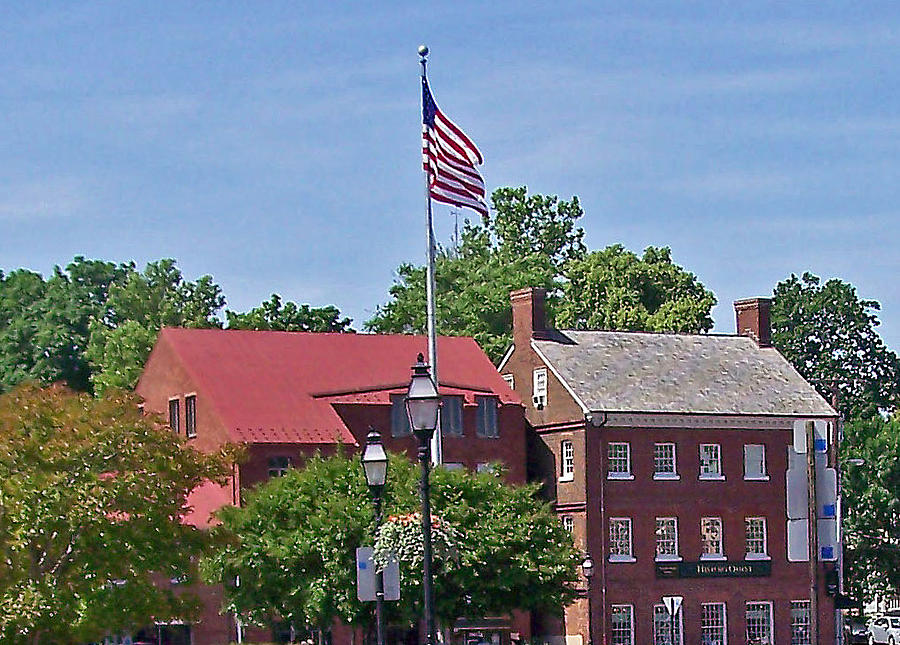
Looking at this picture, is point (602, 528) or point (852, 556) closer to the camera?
point (602, 528)

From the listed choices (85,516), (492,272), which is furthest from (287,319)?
(85,516)

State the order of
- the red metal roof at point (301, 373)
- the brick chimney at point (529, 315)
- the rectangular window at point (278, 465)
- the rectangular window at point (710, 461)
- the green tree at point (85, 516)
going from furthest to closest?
the brick chimney at point (529, 315) < the rectangular window at point (710, 461) < the red metal roof at point (301, 373) < the rectangular window at point (278, 465) < the green tree at point (85, 516)

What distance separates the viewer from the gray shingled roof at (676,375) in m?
73.4

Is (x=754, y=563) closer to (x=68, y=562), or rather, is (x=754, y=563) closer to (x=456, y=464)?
(x=456, y=464)

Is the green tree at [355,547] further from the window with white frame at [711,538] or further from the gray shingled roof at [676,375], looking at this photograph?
the window with white frame at [711,538]

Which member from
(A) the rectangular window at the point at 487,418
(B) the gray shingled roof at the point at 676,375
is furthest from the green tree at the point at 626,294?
(A) the rectangular window at the point at 487,418

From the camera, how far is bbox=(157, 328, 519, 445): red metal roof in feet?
220

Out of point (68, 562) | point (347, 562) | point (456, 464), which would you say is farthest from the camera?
point (456, 464)

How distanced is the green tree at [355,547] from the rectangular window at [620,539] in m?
12.1

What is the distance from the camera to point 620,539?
71875 mm

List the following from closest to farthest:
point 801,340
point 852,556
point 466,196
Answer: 1. point 466,196
2. point 852,556
3. point 801,340

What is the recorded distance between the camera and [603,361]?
75375 millimetres

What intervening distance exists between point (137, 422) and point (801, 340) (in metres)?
65.6

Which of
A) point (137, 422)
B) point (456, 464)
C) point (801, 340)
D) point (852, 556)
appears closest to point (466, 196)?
point (137, 422)
